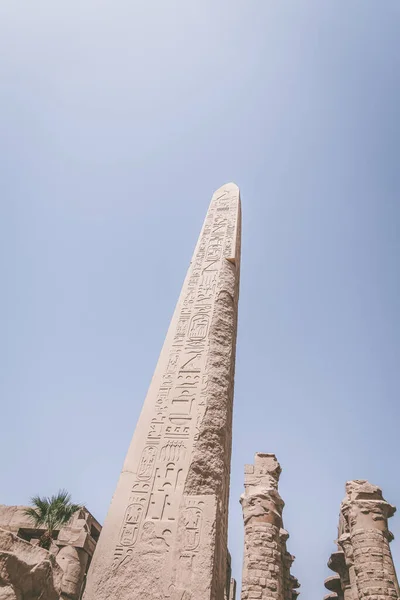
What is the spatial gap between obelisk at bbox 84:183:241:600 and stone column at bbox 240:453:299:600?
345cm

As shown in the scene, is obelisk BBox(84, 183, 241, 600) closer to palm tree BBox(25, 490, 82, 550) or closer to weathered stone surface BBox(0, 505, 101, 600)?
weathered stone surface BBox(0, 505, 101, 600)

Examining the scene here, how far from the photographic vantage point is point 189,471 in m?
3.42

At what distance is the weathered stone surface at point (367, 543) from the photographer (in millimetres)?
6576

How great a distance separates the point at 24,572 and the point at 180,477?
1354 millimetres

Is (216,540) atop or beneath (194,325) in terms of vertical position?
beneath

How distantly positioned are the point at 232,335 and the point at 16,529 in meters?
10.1

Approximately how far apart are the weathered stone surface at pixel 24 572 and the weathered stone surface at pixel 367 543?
19.3 ft

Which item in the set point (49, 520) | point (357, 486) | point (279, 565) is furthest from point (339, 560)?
point (49, 520)

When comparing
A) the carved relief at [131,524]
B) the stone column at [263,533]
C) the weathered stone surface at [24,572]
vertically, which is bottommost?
the weathered stone surface at [24,572]

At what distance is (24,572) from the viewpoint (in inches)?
89.3

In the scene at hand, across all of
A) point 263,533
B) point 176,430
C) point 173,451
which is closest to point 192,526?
point 173,451

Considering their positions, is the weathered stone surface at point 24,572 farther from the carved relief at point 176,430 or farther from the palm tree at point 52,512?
the palm tree at point 52,512

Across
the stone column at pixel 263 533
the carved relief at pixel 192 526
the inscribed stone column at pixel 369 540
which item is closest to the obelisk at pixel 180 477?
the carved relief at pixel 192 526

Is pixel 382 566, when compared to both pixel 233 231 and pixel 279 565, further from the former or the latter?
pixel 233 231
